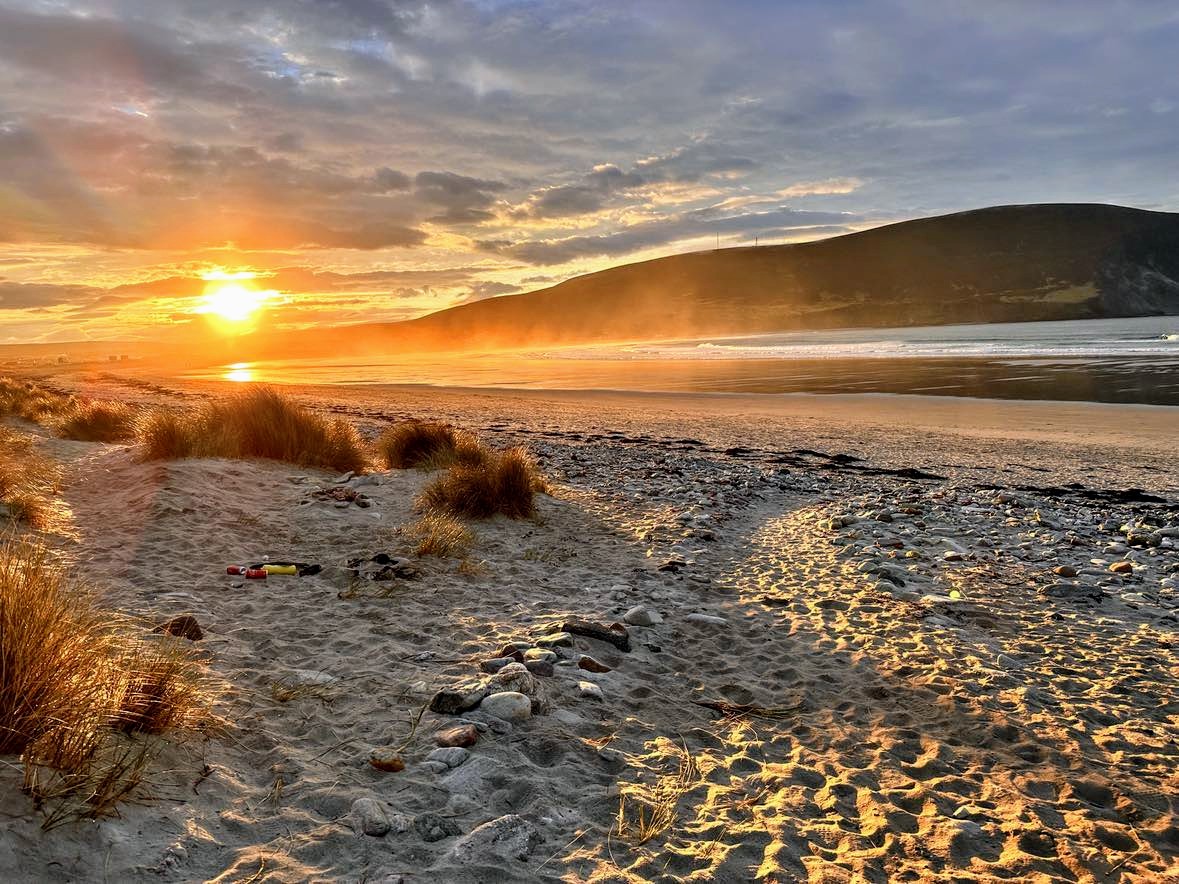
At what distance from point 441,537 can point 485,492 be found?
56.9 inches

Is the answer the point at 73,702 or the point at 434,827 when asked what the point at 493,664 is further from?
the point at 73,702

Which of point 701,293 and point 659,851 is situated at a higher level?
point 701,293

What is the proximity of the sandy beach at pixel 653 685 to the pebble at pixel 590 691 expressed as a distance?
19mm

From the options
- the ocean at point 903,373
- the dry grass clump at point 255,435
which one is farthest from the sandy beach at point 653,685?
the ocean at point 903,373

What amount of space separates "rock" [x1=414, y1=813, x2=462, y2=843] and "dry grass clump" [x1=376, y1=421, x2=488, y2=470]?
25.2 feet

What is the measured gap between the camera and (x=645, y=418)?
20984 millimetres

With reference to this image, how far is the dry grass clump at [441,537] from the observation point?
6.94 metres

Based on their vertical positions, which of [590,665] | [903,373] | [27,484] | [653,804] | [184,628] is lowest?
[653,804]

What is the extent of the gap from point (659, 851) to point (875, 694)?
2223 millimetres

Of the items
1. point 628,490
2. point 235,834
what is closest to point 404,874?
point 235,834

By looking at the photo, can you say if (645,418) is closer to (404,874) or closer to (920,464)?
(920,464)

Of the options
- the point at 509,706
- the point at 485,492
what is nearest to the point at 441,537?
the point at 485,492

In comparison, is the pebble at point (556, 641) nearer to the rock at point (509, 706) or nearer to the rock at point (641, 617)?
the rock at point (641, 617)

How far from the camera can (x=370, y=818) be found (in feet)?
9.37
